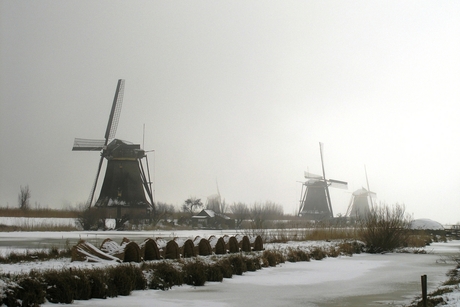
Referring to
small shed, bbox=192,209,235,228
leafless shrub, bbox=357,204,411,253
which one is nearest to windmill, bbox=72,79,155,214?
small shed, bbox=192,209,235,228

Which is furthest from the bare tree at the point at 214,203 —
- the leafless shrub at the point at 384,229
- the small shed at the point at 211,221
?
the leafless shrub at the point at 384,229

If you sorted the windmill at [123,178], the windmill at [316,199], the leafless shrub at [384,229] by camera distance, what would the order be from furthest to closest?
the windmill at [316,199], the windmill at [123,178], the leafless shrub at [384,229]

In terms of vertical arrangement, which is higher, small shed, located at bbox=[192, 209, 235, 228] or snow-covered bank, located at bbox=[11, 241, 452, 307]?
small shed, located at bbox=[192, 209, 235, 228]

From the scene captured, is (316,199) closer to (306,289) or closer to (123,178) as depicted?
(123,178)

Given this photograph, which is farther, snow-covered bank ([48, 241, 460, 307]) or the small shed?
the small shed

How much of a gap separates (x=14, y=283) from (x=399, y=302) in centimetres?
741

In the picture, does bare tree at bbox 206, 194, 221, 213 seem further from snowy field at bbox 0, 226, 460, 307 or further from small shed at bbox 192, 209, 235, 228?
snowy field at bbox 0, 226, 460, 307

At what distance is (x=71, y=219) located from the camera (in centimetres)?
5041

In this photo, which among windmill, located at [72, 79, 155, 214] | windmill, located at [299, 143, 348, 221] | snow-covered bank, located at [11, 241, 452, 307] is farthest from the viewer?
windmill, located at [299, 143, 348, 221]

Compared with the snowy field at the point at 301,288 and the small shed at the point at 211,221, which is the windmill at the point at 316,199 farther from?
the snowy field at the point at 301,288

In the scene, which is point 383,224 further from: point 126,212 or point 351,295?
point 126,212

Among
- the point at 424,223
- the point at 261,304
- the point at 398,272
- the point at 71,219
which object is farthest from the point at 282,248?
the point at 424,223

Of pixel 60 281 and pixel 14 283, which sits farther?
pixel 60 281

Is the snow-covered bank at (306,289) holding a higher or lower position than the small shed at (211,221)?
lower
